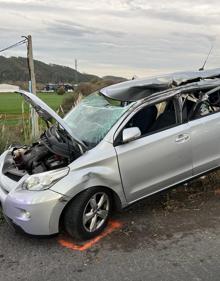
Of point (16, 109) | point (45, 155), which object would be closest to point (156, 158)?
point (45, 155)

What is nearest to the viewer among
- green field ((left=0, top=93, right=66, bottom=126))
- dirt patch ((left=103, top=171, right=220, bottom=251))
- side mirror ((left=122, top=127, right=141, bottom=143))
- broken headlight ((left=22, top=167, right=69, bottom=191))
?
broken headlight ((left=22, top=167, right=69, bottom=191))

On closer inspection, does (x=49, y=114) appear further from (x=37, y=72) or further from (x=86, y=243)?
(x=37, y=72)

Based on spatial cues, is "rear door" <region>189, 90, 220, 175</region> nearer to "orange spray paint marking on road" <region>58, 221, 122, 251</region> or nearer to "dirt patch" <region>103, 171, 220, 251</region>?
"dirt patch" <region>103, 171, 220, 251</region>

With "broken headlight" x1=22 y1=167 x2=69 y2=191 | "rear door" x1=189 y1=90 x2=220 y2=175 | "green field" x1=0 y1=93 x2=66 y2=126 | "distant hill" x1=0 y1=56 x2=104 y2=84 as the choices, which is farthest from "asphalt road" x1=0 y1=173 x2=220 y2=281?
"distant hill" x1=0 y1=56 x2=104 y2=84

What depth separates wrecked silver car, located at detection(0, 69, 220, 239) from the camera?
4.39 m

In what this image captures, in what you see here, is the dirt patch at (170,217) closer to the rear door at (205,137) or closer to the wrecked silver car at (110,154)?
the wrecked silver car at (110,154)

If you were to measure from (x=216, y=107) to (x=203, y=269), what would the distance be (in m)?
2.76

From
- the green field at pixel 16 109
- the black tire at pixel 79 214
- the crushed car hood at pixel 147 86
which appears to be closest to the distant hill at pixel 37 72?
the green field at pixel 16 109

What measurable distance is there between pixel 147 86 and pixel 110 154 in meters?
1.42

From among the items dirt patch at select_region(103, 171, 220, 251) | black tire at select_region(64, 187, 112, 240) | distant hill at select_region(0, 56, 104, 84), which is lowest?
distant hill at select_region(0, 56, 104, 84)

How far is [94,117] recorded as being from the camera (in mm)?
5359

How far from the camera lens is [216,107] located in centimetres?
592

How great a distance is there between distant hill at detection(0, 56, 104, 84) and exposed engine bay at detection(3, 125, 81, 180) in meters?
65.6

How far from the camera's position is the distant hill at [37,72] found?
7800 centimetres
